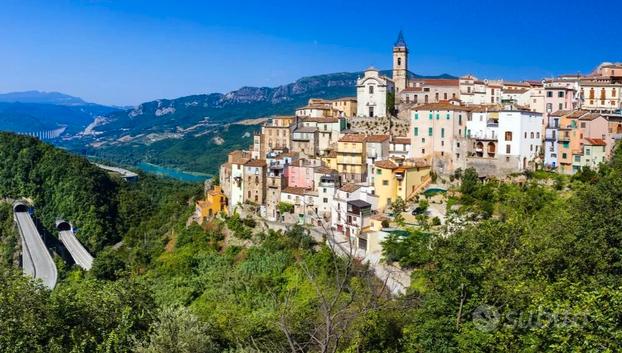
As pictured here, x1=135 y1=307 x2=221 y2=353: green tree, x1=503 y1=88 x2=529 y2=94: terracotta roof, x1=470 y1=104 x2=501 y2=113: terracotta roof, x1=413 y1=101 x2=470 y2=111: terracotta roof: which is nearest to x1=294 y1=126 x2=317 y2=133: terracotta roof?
x1=413 y1=101 x2=470 y2=111: terracotta roof

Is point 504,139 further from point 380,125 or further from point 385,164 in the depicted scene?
point 380,125

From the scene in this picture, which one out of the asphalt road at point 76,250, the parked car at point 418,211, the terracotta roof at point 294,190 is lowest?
the asphalt road at point 76,250

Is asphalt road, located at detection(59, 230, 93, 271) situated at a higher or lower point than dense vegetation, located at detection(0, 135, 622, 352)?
lower

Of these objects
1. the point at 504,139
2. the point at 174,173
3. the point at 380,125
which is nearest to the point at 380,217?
the point at 504,139

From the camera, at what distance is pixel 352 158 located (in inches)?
1470

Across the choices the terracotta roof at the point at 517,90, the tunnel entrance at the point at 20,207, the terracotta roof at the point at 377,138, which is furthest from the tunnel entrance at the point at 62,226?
the terracotta roof at the point at 517,90

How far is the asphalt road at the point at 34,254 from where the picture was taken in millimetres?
45000

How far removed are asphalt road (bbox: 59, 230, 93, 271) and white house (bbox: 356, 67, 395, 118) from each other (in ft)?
83.5

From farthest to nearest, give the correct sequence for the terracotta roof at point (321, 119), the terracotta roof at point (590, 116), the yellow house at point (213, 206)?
the terracotta roof at point (321, 119)
the yellow house at point (213, 206)
the terracotta roof at point (590, 116)

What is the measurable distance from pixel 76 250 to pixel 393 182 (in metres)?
33.9

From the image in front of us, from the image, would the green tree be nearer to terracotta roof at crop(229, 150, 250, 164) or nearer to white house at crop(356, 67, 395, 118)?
terracotta roof at crop(229, 150, 250, 164)

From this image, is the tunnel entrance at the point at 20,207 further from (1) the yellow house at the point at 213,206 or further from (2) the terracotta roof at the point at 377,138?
(2) the terracotta roof at the point at 377,138

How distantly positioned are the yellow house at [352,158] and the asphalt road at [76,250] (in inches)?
930

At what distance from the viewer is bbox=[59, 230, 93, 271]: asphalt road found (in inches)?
1962
